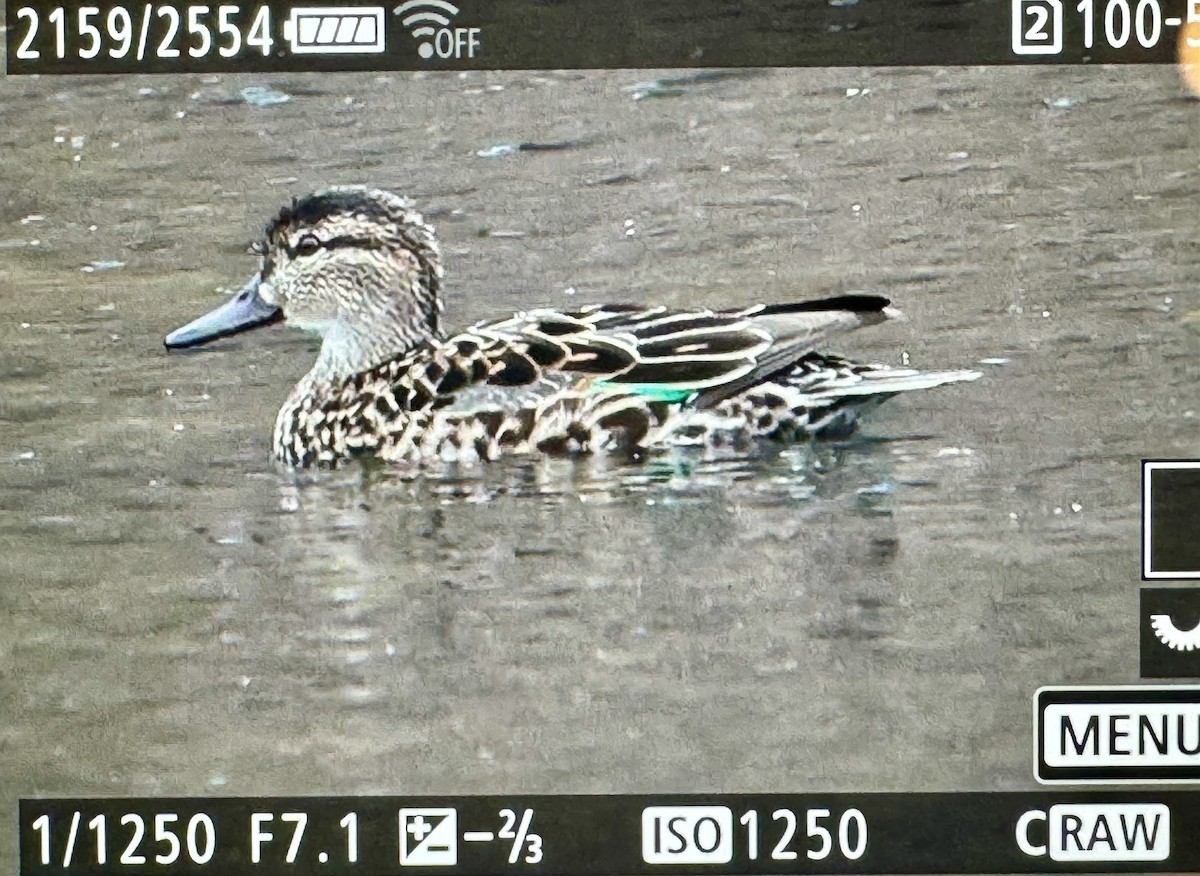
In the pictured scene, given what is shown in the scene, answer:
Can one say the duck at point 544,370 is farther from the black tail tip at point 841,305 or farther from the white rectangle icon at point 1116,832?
the white rectangle icon at point 1116,832

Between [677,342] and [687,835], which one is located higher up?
[677,342]

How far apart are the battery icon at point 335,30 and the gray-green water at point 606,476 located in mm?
41

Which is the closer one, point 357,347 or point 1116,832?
point 1116,832

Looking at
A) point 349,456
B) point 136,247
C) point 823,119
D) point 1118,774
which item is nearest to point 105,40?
point 136,247

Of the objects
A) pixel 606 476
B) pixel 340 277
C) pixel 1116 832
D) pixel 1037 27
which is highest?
pixel 1037 27

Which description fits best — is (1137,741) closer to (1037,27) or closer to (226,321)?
(1037,27)

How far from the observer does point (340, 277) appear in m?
4.13

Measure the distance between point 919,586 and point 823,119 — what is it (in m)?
0.53

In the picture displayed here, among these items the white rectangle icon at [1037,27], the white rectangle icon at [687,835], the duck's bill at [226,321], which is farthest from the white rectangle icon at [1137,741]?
the duck's bill at [226,321]

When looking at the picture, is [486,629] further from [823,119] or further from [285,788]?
[823,119]

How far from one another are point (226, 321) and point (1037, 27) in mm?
962

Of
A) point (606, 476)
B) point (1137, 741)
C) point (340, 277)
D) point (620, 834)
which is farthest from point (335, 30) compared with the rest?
point (1137, 741)

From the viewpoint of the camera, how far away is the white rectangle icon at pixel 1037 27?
4.04 metres

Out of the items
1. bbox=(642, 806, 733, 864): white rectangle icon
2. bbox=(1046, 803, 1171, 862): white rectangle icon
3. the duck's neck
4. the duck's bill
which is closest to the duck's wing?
the duck's neck
